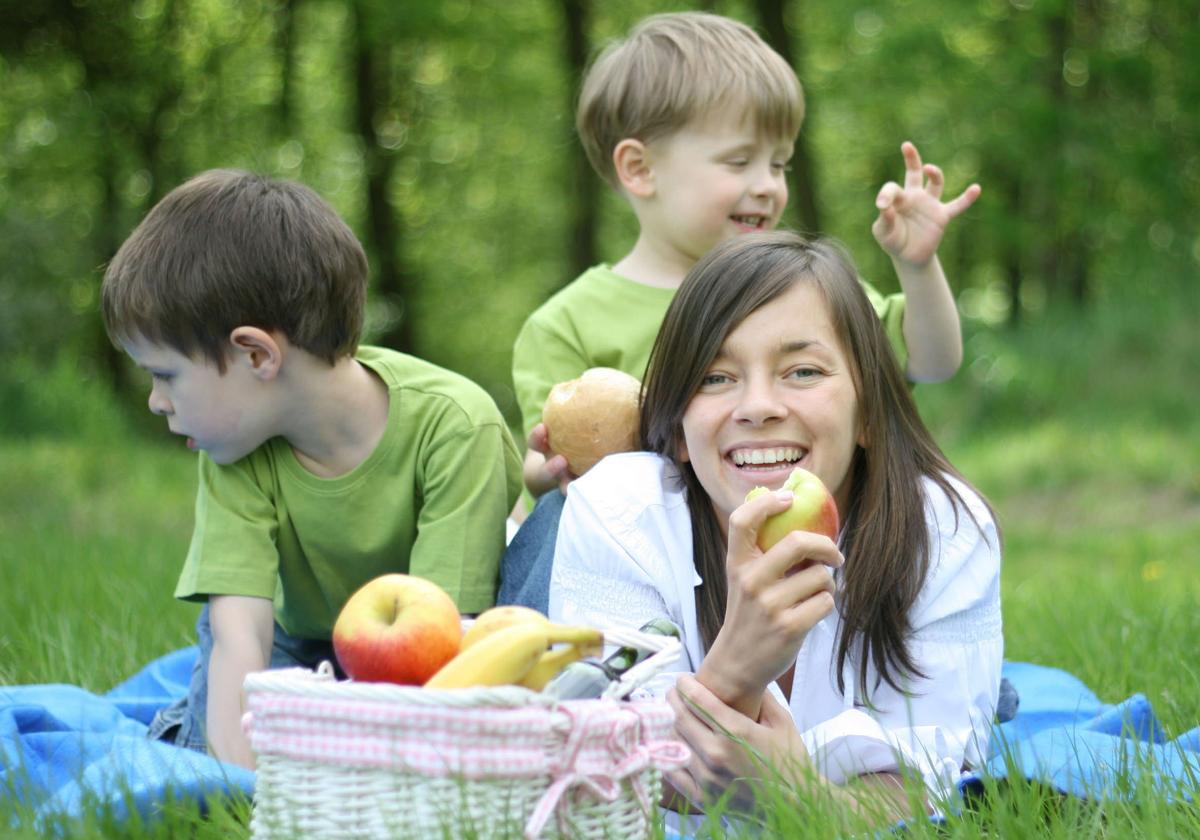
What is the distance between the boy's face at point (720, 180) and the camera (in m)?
3.73

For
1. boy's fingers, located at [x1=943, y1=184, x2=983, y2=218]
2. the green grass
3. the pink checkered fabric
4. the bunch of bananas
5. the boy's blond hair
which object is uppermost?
the boy's blond hair

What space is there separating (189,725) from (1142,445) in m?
6.41

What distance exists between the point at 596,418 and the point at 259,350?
2.45 ft

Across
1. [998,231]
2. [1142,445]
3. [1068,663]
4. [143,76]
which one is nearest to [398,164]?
[143,76]

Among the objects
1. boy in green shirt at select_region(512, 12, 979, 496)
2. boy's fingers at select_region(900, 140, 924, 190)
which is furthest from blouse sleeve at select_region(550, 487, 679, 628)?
boy's fingers at select_region(900, 140, 924, 190)

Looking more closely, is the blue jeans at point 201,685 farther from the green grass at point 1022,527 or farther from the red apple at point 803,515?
the red apple at point 803,515

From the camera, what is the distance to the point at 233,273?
2951 mm

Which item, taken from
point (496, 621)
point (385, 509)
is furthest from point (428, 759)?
point (385, 509)

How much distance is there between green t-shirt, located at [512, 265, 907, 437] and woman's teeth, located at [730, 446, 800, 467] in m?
1.10

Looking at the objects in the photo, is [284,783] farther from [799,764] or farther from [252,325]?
[252,325]

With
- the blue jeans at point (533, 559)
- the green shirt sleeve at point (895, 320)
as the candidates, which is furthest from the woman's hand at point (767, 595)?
the green shirt sleeve at point (895, 320)

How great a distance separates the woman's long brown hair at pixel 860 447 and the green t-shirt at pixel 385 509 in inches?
18.2

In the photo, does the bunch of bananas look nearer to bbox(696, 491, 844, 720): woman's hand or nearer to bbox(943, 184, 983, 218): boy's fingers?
bbox(696, 491, 844, 720): woman's hand

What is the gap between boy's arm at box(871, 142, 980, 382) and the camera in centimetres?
330
